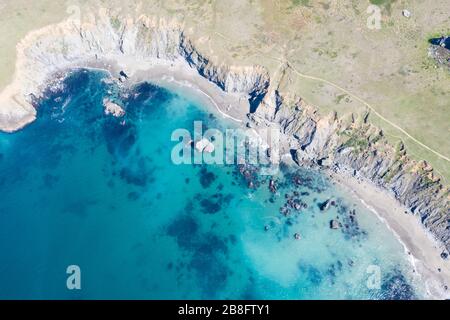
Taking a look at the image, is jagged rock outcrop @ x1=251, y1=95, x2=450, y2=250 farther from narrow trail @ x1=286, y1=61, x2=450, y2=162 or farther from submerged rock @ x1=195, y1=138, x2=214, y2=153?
submerged rock @ x1=195, y1=138, x2=214, y2=153

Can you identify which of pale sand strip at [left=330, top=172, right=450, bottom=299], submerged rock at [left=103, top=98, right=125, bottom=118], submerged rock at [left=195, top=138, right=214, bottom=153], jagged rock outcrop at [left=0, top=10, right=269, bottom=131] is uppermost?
jagged rock outcrop at [left=0, top=10, right=269, bottom=131]

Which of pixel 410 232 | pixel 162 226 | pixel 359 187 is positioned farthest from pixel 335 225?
pixel 162 226

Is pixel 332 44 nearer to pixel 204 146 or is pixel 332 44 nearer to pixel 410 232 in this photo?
pixel 204 146

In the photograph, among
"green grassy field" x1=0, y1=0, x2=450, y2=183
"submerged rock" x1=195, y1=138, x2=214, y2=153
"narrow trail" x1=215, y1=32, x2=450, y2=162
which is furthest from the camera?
"submerged rock" x1=195, y1=138, x2=214, y2=153

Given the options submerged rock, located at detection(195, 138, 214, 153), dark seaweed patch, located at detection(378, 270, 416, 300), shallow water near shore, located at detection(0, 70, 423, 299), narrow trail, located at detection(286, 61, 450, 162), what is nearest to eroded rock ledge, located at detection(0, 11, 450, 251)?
narrow trail, located at detection(286, 61, 450, 162)

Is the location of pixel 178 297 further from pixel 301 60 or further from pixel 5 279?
pixel 301 60

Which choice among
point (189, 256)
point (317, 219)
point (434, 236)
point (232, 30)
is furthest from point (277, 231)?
point (232, 30)
